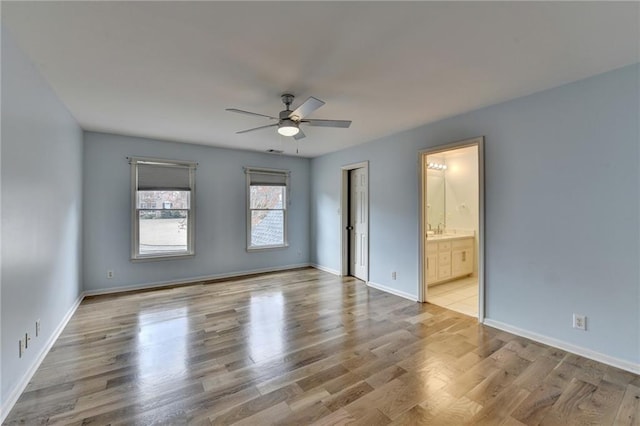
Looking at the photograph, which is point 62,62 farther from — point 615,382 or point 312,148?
point 615,382

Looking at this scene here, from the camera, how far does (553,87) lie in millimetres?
2803

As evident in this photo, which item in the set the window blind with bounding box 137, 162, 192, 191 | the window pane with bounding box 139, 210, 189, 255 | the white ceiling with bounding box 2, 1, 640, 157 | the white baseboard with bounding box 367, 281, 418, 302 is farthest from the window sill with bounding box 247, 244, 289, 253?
the white ceiling with bounding box 2, 1, 640, 157

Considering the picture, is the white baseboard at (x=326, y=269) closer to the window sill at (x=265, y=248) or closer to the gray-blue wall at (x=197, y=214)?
the gray-blue wall at (x=197, y=214)

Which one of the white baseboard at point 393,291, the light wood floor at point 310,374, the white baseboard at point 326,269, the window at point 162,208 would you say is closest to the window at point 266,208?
the white baseboard at point 326,269

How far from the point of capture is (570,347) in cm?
270

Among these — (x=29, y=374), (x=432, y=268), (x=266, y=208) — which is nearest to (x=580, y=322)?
(x=432, y=268)

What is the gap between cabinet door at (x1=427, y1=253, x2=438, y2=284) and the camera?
4777 millimetres

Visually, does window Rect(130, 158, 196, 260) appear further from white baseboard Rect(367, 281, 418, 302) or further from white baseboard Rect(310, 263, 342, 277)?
white baseboard Rect(367, 281, 418, 302)

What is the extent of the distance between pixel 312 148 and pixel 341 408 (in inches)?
176

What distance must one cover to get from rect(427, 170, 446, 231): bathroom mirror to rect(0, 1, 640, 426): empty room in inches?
54.5

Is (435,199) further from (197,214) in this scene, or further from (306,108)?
(197,214)

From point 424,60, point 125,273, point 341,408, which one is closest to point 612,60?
point 424,60

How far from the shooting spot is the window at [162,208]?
477 cm

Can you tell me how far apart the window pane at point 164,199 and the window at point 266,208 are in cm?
119
